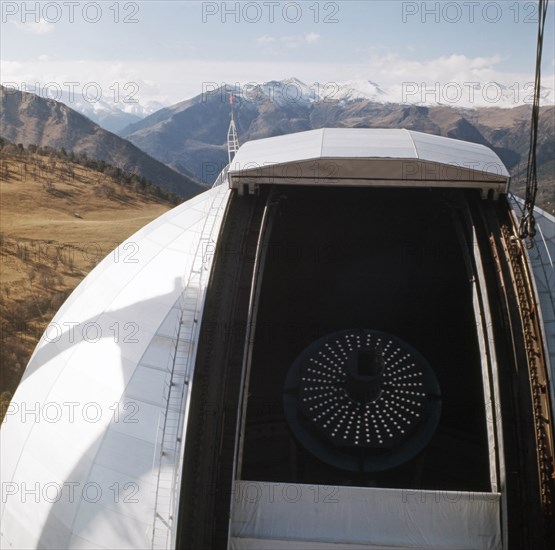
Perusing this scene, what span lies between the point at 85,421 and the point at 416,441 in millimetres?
5858

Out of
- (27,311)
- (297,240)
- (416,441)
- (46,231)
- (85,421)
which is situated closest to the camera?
(85,421)

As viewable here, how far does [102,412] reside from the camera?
8.06 meters

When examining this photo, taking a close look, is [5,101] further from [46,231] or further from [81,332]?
[81,332]

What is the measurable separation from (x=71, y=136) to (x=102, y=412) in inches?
5556

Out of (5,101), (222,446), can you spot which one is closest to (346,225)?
(222,446)

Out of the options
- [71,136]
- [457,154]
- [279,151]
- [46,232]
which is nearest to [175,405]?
[279,151]

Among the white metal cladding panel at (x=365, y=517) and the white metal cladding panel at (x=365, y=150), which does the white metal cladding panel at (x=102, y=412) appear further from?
the white metal cladding panel at (x=365, y=517)

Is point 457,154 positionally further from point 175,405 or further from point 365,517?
point 175,405

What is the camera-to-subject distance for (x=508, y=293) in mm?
8242

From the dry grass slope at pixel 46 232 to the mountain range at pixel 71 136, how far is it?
60778 mm

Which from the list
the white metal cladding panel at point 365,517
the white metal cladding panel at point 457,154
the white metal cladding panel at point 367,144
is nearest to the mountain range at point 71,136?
the white metal cladding panel at point 367,144

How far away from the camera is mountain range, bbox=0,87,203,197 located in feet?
403

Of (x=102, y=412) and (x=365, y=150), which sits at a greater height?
(x=365, y=150)

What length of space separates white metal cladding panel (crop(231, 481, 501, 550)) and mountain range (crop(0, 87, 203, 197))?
10959 cm
